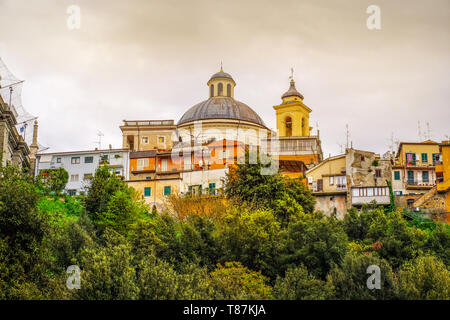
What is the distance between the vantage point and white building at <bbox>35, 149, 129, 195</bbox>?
5338cm

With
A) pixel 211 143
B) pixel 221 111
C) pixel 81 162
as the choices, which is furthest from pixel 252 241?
pixel 221 111

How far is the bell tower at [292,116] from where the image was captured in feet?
209

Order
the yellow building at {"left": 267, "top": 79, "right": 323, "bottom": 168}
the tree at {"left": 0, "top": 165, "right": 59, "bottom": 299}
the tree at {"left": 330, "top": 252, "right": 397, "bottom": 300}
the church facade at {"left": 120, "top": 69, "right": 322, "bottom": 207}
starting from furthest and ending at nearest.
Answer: the yellow building at {"left": 267, "top": 79, "right": 323, "bottom": 168}
the church facade at {"left": 120, "top": 69, "right": 322, "bottom": 207}
the tree at {"left": 330, "top": 252, "right": 397, "bottom": 300}
the tree at {"left": 0, "top": 165, "right": 59, "bottom": 299}

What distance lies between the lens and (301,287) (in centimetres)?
2550

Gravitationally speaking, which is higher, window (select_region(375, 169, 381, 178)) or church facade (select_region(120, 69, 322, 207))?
church facade (select_region(120, 69, 322, 207))

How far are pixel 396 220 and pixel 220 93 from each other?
35.7 metres

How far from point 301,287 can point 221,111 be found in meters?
36.9

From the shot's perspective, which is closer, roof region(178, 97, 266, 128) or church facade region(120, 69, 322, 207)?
church facade region(120, 69, 322, 207)

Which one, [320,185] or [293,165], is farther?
[293,165]

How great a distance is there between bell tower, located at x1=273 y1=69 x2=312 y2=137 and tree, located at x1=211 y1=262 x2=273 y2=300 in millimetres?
35214

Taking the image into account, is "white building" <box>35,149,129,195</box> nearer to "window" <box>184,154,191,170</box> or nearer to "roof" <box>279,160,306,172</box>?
"window" <box>184,154,191,170</box>

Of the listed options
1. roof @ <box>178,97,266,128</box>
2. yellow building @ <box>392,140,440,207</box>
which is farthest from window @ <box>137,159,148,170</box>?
yellow building @ <box>392,140,440,207</box>

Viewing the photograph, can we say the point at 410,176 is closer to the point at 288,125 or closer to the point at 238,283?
the point at 288,125

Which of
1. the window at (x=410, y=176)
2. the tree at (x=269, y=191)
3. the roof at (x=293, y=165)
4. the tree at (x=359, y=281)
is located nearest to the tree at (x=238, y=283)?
the tree at (x=359, y=281)
